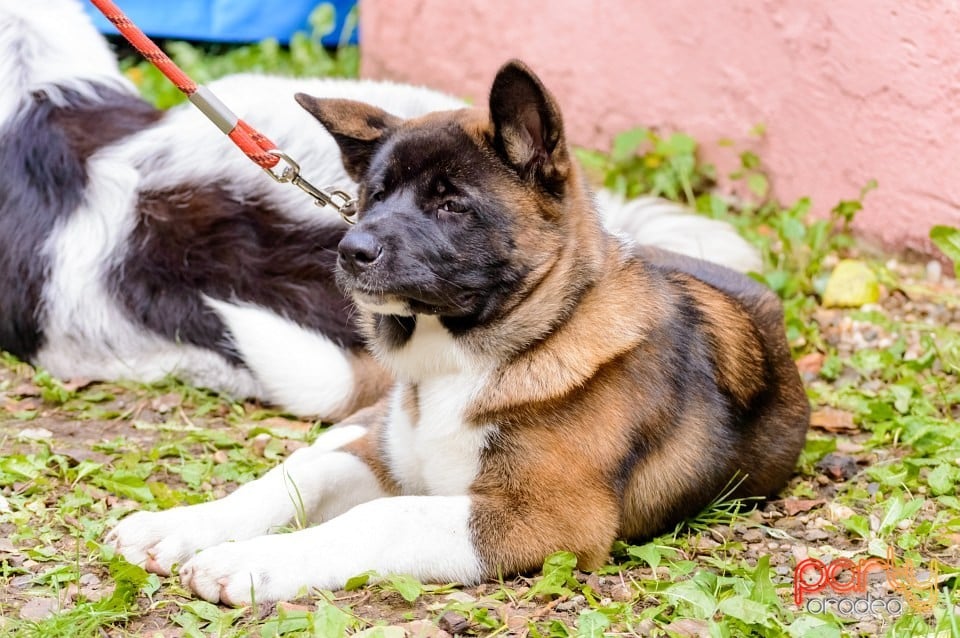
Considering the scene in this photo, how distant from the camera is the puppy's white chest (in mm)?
3070

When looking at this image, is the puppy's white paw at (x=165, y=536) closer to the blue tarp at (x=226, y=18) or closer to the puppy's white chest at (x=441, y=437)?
the puppy's white chest at (x=441, y=437)

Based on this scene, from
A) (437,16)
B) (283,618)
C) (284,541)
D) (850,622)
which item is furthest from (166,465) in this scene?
(437,16)

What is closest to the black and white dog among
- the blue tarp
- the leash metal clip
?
the leash metal clip

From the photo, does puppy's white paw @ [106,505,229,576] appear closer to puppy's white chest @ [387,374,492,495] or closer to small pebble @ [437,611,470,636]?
puppy's white chest @ [387,374,492,495]

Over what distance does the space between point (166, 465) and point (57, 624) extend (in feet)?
3.73

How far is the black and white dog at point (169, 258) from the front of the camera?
411 centimetres

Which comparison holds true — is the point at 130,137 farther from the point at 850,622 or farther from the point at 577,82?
the point at 850,622

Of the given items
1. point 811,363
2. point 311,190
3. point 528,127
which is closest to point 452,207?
point 528,127

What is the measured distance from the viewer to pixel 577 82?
6.13m

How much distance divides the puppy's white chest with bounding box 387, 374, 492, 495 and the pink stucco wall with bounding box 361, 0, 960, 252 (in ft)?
8.40

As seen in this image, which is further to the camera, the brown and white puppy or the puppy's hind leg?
the puppy's hind leg

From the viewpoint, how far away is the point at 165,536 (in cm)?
306

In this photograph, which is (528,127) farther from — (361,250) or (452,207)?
(361,250)

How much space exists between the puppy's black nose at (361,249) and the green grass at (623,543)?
2.55 feet
